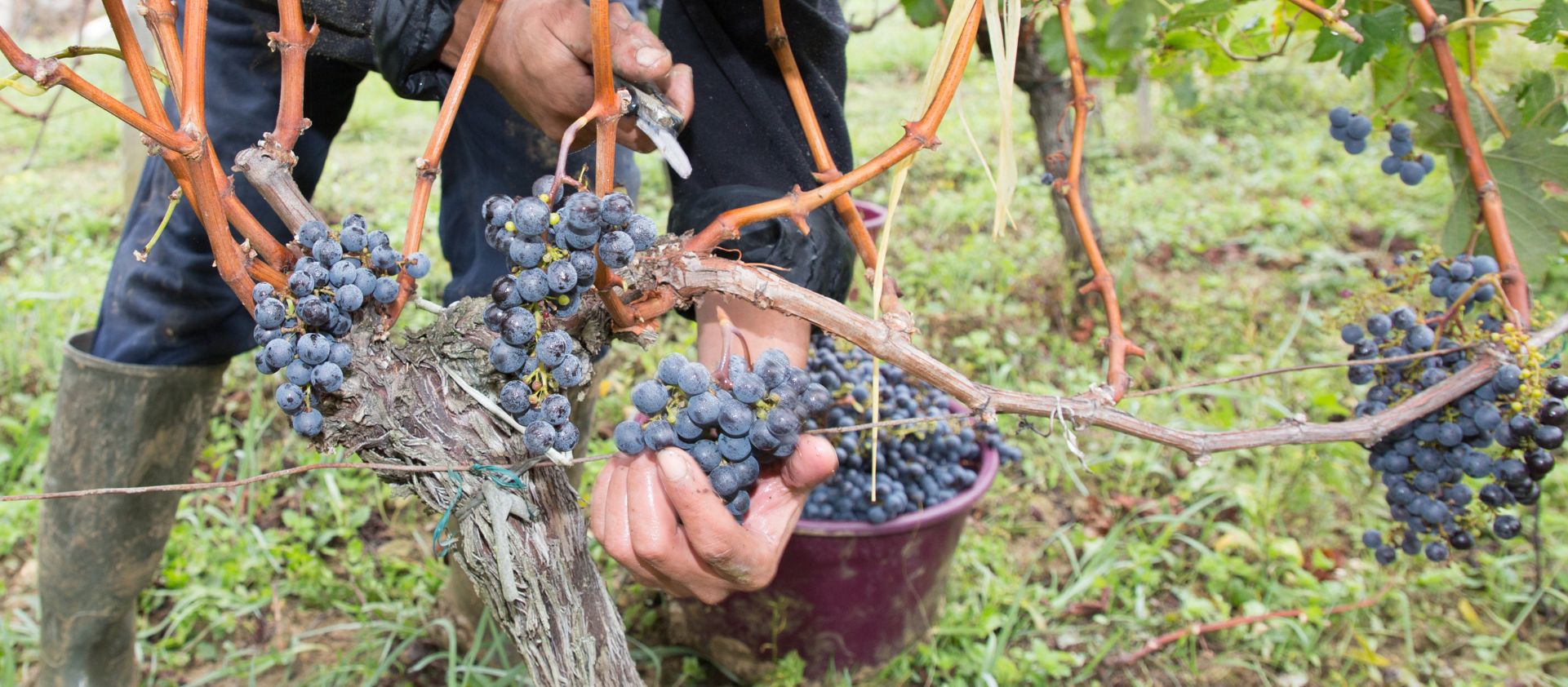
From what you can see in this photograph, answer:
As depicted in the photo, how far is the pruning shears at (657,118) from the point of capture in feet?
4.04

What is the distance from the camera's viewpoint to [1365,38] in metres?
1.62

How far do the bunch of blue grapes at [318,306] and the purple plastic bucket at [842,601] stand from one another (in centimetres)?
114

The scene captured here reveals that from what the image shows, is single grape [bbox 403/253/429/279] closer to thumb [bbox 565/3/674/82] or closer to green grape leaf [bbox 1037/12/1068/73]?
thumb [bbox 565/3/674/82]

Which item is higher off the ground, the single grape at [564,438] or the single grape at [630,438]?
the single grape at [564,438]

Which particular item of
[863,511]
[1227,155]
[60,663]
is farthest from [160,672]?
[1227,155]

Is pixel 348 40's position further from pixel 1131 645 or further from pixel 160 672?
pixel 1131 645

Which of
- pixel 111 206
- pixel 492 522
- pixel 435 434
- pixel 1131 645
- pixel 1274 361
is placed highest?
pixel 111 206

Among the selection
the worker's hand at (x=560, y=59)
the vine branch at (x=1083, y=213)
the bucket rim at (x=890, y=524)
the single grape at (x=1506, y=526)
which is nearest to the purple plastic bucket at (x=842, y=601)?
the bucket rim at (x=890, y=524)

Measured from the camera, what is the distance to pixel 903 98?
19.0 ft

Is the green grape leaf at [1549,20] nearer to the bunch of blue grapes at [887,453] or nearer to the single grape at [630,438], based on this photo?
the bunch of blue grapes at [887,453]

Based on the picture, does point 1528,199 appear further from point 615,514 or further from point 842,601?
point 615,514

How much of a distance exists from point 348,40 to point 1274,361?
292cm

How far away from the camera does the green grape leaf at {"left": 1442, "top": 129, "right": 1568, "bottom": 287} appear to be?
166 centimetres

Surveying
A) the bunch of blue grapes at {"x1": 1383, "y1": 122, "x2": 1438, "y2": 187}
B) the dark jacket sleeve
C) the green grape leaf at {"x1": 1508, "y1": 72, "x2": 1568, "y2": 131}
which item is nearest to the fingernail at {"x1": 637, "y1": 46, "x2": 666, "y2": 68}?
the dark jacket sleeve
